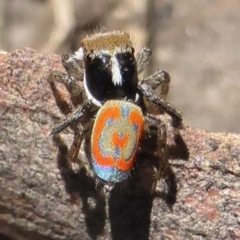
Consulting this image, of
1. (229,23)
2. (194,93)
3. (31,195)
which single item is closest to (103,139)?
(31,195)

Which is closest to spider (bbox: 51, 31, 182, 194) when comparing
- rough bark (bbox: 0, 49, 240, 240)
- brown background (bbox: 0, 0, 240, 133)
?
rough bark (bbox: 0, 49, 240, 240)

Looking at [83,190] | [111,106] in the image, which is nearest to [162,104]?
[111,106]

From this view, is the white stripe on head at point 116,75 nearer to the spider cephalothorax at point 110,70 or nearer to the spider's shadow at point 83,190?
the spider cephalothorax at point 110,70

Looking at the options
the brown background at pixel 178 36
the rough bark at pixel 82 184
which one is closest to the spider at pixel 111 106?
the rough bark at pixel 82 184

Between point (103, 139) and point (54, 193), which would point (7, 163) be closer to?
point (54, 193)

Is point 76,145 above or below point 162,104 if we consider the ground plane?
below

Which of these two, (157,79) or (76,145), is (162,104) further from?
(76,145)

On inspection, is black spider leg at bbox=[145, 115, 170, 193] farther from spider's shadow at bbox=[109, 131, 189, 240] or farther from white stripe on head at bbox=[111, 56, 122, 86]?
white stripe on head at bbox=[111, 56, 122, 86]
